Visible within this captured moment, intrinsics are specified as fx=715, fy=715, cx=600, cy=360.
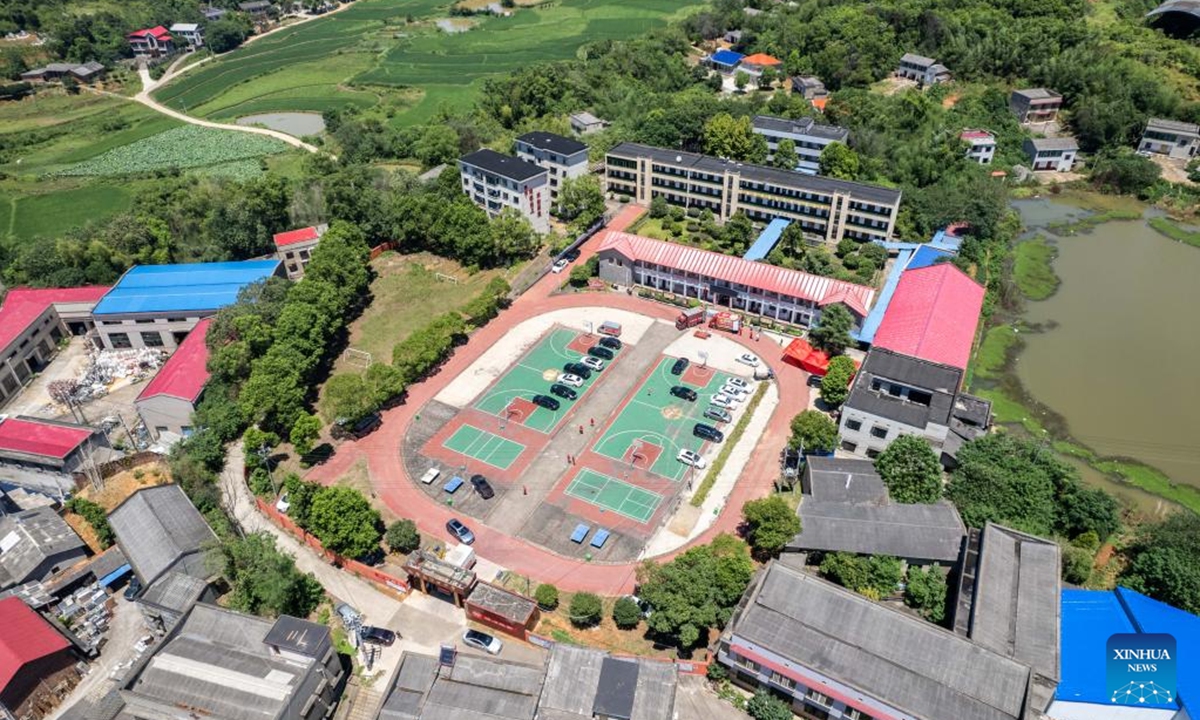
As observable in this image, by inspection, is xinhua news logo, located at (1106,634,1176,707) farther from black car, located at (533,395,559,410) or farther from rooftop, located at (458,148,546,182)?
rooftop, located at (458,148,546,182)

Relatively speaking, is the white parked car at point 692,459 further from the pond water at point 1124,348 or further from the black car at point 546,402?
the pond water at point 1124,348

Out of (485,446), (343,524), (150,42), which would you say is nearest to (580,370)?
(485,446)

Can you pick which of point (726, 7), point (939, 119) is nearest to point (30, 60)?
point (726, 7)

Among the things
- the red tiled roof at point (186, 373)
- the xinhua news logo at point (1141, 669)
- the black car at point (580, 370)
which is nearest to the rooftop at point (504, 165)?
the black car at point (580, 370)

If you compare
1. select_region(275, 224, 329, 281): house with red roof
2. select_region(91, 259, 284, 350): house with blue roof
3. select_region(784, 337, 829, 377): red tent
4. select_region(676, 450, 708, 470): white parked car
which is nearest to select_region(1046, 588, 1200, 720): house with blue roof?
Result: select_region(676, 450, 708, 470): white parked car

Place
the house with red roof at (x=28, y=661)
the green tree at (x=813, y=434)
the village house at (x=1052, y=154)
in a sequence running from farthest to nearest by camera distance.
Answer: the village house at (x=1052, y=154)
the green tree at (x=813, y=434)
the house with red roof at (x=28, y=661)

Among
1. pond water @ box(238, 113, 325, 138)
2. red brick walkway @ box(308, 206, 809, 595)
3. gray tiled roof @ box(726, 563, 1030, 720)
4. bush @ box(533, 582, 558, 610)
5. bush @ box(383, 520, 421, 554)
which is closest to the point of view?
gray tiled roof @ box(726, 563, 1030, 720)

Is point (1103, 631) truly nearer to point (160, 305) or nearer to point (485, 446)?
point (485, 446)
